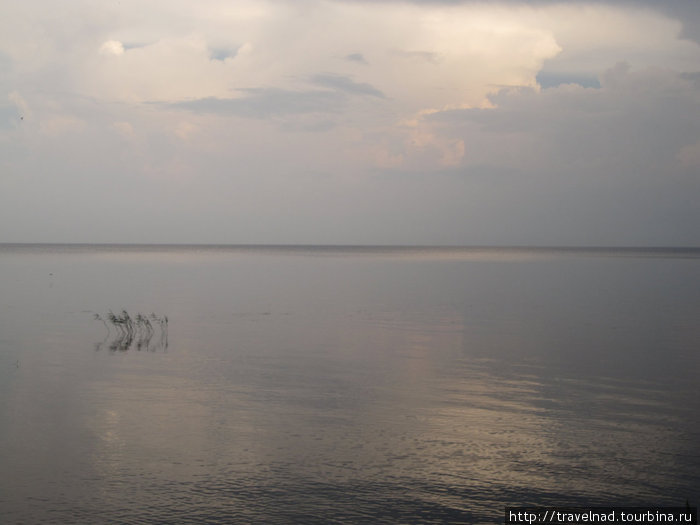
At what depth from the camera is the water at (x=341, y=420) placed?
10242 mm

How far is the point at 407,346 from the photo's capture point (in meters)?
24.3

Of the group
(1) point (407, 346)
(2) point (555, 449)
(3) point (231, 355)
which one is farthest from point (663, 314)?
(2) point (555, 449)

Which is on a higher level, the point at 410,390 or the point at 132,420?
the point at 410,390

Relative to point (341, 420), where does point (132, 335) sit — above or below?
above

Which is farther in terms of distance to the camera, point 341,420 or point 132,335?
point 132,335

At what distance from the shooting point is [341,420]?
14242 mm

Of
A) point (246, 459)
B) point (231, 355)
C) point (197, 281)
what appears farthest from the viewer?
point (197, 281)

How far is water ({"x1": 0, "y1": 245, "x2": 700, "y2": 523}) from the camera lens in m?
10.2

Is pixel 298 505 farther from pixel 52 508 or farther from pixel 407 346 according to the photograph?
pixel 407 346

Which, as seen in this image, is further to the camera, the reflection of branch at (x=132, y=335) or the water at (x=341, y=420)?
A: the reflection of branch at (x=132, y=335)

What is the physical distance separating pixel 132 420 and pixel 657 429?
10395 mm

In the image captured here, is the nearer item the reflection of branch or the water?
the water

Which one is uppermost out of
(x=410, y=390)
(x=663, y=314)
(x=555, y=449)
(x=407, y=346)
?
(x=663, y=314)

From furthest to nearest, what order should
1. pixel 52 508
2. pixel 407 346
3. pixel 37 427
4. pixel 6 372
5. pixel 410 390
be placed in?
pixel 407 346, pixel 6 372, pixel 410 390, pixel 37 427, pixel 52 508
